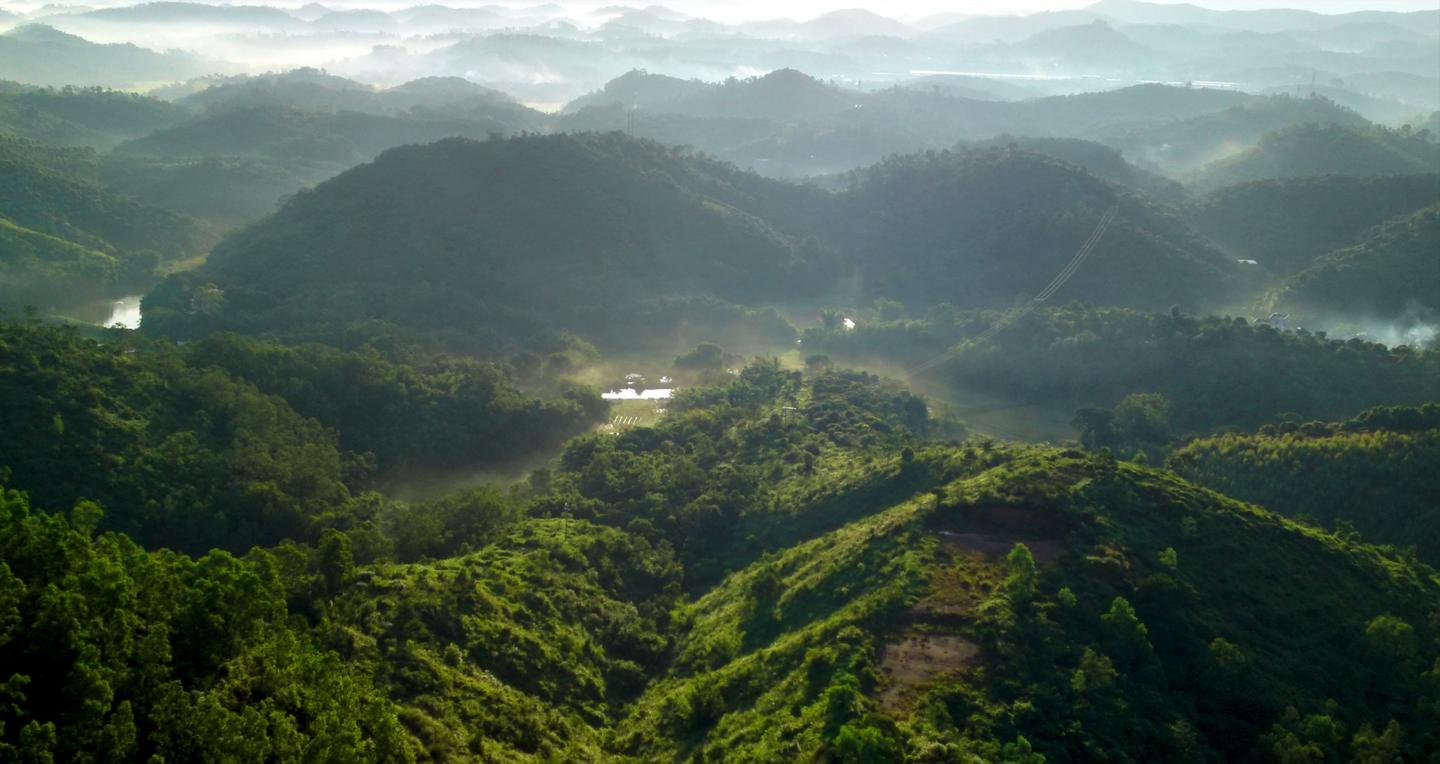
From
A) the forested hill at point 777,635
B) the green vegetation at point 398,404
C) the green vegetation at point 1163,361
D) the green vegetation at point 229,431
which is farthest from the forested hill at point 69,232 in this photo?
the green vegetation at point 1163,361

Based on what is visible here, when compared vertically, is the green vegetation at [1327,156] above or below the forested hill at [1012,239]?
above

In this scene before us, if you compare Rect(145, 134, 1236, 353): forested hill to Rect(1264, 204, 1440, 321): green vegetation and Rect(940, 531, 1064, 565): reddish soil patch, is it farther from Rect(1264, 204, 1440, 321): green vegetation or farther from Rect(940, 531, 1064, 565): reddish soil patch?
Rect(940, 531, 1064, 565): reddish soil patch

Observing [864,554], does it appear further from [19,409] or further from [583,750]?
[19,409]

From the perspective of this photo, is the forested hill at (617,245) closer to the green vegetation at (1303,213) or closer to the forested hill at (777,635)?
the green vegetation at (1303,213)

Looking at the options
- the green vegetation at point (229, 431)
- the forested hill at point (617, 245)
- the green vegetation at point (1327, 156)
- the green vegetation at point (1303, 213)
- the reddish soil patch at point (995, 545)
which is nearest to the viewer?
the reddish soil patch at point (995, 545)

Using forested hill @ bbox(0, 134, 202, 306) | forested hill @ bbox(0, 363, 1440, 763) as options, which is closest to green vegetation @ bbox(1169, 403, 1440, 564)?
forested hill @ bbox(0, 363, 1440, 763)

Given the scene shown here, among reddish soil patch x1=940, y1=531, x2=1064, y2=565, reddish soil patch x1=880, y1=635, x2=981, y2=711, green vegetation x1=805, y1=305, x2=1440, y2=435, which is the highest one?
reddish soil patch x1=940, y1=531, x2=1064, y2=565

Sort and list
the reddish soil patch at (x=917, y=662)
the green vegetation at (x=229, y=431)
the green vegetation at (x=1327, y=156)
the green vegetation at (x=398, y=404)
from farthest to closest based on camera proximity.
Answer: the green vegetation at (x=1327, y=156)
the green vegetation at (x=398, y=404)
the green vegetation at (x=229, y=431)
the reddish soil patch at (x=917, y=662)

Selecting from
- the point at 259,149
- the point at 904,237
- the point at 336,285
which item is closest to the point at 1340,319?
the point at 904,237
